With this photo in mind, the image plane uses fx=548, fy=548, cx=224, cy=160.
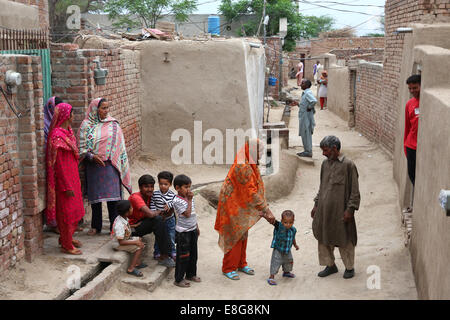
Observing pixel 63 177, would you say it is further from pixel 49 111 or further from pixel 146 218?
pixel 146 218

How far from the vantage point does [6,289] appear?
4422mm

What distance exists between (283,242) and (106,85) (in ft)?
11.8

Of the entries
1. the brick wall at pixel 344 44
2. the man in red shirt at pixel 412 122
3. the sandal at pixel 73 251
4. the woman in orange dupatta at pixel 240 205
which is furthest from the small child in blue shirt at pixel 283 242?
the brick wall at pixel 344 44

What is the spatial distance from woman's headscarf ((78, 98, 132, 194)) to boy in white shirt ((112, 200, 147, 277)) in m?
0.78

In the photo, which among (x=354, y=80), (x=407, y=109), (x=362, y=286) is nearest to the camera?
(x=362, y=286)

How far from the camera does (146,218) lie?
5.56 meters

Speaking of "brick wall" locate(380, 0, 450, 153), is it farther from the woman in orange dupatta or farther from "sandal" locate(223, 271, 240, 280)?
"sandal" locate(223, 271, 240, 280)

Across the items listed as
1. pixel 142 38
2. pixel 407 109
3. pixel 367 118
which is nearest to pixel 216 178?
pixel 142 38

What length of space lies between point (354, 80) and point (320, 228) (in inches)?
462

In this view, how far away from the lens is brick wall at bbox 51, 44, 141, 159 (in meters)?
6.36

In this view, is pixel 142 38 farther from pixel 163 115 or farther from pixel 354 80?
pixel 354 80

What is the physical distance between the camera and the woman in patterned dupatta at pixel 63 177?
5.16 meters

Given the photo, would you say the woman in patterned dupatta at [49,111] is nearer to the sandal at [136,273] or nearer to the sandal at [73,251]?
the sandal at [73,251]

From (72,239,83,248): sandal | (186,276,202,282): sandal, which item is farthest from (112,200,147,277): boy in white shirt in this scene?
(186,276,202,282): sandal
